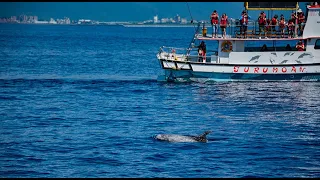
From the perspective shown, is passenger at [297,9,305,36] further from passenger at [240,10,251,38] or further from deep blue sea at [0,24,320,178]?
deep blue sea at [0,24,320,178]

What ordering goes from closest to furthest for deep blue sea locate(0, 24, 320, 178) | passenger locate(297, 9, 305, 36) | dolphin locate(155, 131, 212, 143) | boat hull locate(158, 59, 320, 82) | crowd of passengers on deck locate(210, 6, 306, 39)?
deep blue sea locate(0, 24, 320, 178) → dolphin locate(155, 131, 212, 143) → boat hull locate(158, 59, 320, 82) → crowd of passengers on deck locate(210, 6, 306, 39) → passenger locate(297, 9, 305, 36)

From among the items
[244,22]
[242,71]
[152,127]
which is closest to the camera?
[152,127]

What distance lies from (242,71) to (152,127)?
1843 centimetres

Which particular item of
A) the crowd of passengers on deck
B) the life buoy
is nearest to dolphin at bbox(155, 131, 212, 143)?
the life buoy

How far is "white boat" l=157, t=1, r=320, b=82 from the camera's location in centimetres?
5469

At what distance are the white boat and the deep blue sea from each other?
2.39 ft

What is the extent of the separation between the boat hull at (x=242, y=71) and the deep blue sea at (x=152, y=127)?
63 cm

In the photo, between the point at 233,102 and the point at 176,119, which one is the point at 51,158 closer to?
the point at 176,119

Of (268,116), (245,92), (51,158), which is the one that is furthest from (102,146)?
(245,92)

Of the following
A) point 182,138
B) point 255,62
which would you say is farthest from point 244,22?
point 182,138

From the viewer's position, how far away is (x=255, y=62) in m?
55.1

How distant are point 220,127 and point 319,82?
Answer: 19549mm

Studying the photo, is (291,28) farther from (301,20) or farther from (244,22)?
(244,22)

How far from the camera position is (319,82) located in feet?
182
